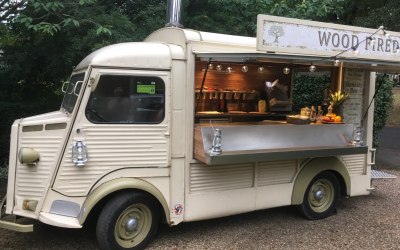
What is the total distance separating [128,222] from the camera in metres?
4.52

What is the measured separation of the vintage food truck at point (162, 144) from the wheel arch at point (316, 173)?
0.02m

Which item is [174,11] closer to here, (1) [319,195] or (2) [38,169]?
(2) [38,169]

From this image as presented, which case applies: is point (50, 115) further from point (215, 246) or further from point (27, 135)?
point (215, 246)

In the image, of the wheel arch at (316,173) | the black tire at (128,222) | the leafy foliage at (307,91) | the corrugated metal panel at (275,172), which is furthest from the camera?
the leafy foliage at (307,91)

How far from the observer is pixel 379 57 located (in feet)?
18.1

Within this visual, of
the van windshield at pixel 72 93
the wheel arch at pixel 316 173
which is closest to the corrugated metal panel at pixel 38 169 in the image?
the van windshield at pixel 72 93

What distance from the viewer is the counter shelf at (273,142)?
183 inches

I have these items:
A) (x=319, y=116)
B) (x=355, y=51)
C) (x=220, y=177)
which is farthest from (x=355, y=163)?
(x=220, y=177)

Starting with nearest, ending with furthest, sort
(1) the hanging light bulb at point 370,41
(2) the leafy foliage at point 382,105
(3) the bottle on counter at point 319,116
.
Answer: (1) the hanging light bulb at point 370,41 < (3) the bottle on counter at point 319,116 < (2) the leafy foliage at point 382,105

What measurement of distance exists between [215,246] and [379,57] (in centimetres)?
327

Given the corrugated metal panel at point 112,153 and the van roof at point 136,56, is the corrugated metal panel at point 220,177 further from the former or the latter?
the van roof at point 136,56

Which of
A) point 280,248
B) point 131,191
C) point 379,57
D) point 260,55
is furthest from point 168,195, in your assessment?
point 379,57

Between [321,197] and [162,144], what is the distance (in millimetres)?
2655

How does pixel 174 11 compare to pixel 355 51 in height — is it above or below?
above
